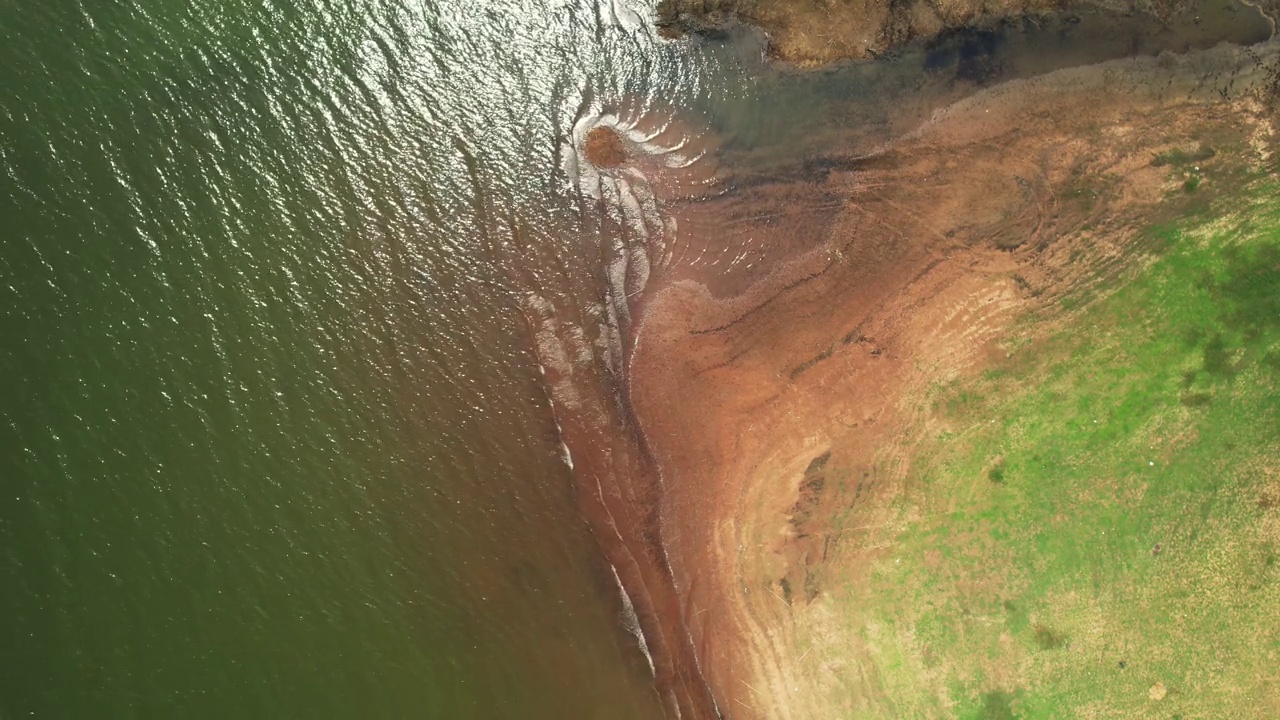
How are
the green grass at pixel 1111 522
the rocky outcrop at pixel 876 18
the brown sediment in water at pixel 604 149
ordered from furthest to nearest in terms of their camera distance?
the brown sediment in water at pixel 604 149, the rocky outcrop at pixel 876 18, the green grass at pixel 1111 522

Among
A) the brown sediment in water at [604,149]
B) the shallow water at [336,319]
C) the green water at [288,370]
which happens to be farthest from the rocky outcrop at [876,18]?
the brown sediment in water at [604,149]

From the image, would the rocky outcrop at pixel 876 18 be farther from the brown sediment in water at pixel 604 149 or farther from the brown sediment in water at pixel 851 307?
the brown sediment in water at pixel 604 149

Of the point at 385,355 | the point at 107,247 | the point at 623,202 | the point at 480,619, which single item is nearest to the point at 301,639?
the point at 480,619

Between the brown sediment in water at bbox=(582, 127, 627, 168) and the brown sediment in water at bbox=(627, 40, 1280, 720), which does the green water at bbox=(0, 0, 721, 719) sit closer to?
the brown sediment in water at bbox=(582, 127, 627, 168)

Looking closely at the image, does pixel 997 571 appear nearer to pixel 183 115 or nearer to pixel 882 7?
pixel 882 7

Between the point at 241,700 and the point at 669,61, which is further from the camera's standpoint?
the point at 669,61

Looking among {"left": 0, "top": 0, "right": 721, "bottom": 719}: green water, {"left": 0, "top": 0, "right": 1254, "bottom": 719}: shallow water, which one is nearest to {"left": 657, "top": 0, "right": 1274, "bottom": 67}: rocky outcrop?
{"left": 0, "top": 0, "right": 1254, "bottom": 719}: shallow water
